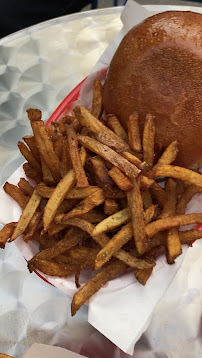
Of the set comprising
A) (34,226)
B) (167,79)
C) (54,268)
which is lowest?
(54,268)

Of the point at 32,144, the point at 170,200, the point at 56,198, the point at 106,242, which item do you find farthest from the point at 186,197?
the point at 32,144

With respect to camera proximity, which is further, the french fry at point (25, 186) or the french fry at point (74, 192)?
the french fry at point (25, 186)

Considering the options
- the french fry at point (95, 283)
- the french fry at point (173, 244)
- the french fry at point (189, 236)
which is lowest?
the french fry at point (95, 283)

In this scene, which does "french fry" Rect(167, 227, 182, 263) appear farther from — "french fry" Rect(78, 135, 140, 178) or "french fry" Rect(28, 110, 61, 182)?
"french fry" Rect(28, 110, 61, 182)

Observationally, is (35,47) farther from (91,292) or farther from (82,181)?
(91,292)

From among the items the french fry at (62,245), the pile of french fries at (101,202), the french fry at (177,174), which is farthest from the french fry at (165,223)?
the french fry at (62,245)

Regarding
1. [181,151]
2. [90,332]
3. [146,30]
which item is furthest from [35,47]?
[90,332]

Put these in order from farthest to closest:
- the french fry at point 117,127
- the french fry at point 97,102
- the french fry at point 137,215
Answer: the french fry at point 97,102 → the french fry at point 117,127 → the french fry at point 137,215

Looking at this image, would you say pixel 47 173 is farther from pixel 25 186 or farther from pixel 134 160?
pixel 134 160

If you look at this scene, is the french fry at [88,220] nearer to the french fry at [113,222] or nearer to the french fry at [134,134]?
the french fry at [113,222]
